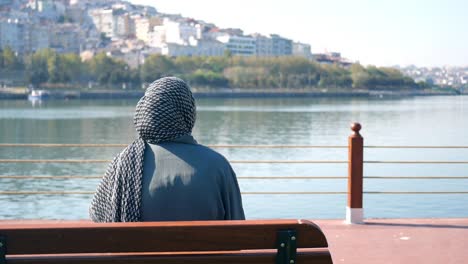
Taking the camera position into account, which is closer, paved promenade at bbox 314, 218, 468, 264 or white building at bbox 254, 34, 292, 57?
paved promenade at bbox 314, 218, 468, 264

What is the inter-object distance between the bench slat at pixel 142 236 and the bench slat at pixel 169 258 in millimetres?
28

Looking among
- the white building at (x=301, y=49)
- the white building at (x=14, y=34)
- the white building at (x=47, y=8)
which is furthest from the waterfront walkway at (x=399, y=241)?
the white building at (x=47, y=8)

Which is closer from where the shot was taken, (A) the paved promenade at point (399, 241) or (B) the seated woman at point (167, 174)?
(B) the seated woman at point (167, 174)

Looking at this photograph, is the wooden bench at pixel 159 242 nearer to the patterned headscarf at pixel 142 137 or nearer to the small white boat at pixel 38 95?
the patterned headscarf at pixel 142 137

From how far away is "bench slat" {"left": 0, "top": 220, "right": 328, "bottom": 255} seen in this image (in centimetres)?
190

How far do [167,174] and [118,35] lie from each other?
18055 cm

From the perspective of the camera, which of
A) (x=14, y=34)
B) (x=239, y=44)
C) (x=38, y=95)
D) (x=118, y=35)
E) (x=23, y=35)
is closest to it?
(x=38, y=95)

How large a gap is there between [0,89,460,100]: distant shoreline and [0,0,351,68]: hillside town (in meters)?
25.1

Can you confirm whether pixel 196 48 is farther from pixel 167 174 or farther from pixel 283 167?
pixel 167 174

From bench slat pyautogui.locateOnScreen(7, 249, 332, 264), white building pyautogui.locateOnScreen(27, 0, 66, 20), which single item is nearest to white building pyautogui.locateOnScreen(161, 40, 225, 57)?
white building pyautogui.locateOnScreen(27, 0, 66, 20)

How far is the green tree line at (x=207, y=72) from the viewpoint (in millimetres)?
103938

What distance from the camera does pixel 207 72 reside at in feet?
368

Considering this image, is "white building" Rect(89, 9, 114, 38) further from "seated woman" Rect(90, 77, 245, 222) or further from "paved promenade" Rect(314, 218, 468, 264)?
"seated woman" Rect(90, 77, 245, 222)

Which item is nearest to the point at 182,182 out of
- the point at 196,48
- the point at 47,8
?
the point at 196,48
